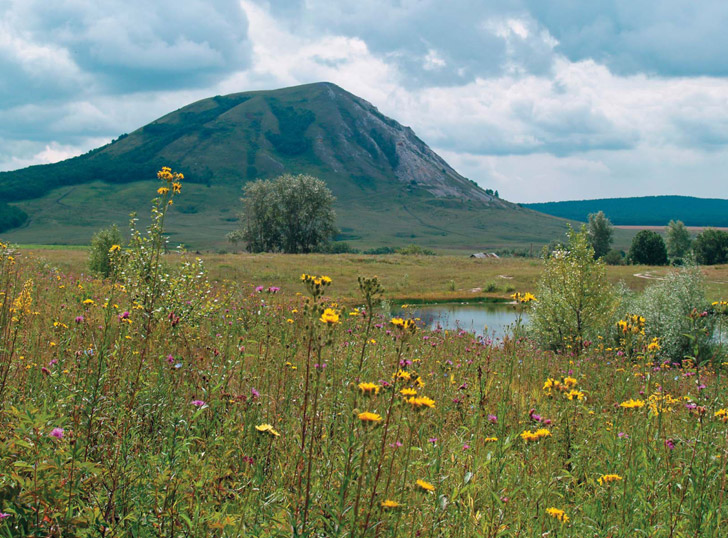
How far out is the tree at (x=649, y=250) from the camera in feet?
272

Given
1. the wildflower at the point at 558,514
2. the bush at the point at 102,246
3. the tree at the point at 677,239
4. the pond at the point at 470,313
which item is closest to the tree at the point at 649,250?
the tree at the point at 677,239

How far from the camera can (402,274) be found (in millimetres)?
51750

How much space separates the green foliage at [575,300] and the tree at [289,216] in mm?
53191

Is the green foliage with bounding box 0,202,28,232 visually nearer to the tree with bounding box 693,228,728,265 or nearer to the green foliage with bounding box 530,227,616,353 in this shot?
the tree with bounding box 693,228,728,265

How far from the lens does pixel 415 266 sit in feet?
193

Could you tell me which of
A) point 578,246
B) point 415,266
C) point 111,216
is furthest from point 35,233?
point 578,246

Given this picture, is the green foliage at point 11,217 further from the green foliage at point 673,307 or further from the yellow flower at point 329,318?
the yellow flower at point 329,318

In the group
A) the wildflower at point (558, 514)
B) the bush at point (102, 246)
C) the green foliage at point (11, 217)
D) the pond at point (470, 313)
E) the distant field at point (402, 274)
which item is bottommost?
the pond at point (470, 313)

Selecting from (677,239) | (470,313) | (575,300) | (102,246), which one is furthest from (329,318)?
(677,239)

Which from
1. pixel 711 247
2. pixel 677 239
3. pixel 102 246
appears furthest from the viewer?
pixel 677 239

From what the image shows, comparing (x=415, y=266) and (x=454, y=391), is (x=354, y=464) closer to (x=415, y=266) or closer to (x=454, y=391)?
(x=454, y=391)

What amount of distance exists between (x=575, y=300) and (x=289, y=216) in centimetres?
5565

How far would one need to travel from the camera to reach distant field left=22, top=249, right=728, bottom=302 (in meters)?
39.8

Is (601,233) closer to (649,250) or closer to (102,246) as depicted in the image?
(649,250)
